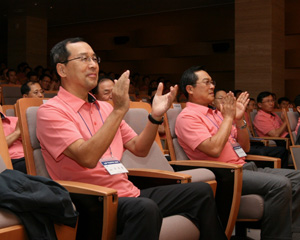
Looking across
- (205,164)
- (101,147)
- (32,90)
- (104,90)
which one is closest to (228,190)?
(205,164)

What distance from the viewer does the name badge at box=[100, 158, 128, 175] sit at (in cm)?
181

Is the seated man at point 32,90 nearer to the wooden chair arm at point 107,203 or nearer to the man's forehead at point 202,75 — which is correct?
the man's forehead at point 202,75

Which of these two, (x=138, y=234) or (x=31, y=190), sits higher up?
(x=31, y=190)

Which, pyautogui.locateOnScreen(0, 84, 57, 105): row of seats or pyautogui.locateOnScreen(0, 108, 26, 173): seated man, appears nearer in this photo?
pyautogui.locateOnScreen(0, 108, 26, 173): seated man

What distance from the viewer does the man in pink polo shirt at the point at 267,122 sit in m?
5.27

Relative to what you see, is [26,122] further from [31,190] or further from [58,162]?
[31,190]

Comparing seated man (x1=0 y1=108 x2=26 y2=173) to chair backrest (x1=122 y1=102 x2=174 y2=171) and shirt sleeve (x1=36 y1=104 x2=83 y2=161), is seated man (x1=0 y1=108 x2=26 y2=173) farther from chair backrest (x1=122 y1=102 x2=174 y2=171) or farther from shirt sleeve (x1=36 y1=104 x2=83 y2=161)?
shirt sleeve (x1=36 y1=104 x2=83 y2=161)

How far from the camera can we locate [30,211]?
1.39 metres

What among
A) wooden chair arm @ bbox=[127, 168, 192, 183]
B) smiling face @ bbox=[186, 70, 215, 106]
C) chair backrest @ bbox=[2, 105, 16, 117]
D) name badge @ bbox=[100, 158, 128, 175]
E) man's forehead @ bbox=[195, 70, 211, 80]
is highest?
man's forehead @ bbox=[195, 70, 211, 80]

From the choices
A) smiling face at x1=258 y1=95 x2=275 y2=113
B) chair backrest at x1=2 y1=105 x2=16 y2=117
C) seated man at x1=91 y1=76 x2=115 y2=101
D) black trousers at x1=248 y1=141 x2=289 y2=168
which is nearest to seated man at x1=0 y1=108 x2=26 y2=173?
chair backrest at x1=2 y1=105 x2=16 y2=117

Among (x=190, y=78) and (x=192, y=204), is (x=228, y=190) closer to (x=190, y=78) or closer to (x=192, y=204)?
(x=192, y=204)

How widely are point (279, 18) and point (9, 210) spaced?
791cm

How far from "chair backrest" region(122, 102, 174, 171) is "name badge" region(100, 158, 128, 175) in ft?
1.02

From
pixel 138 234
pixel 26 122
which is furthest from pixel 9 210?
pixel 26 122
